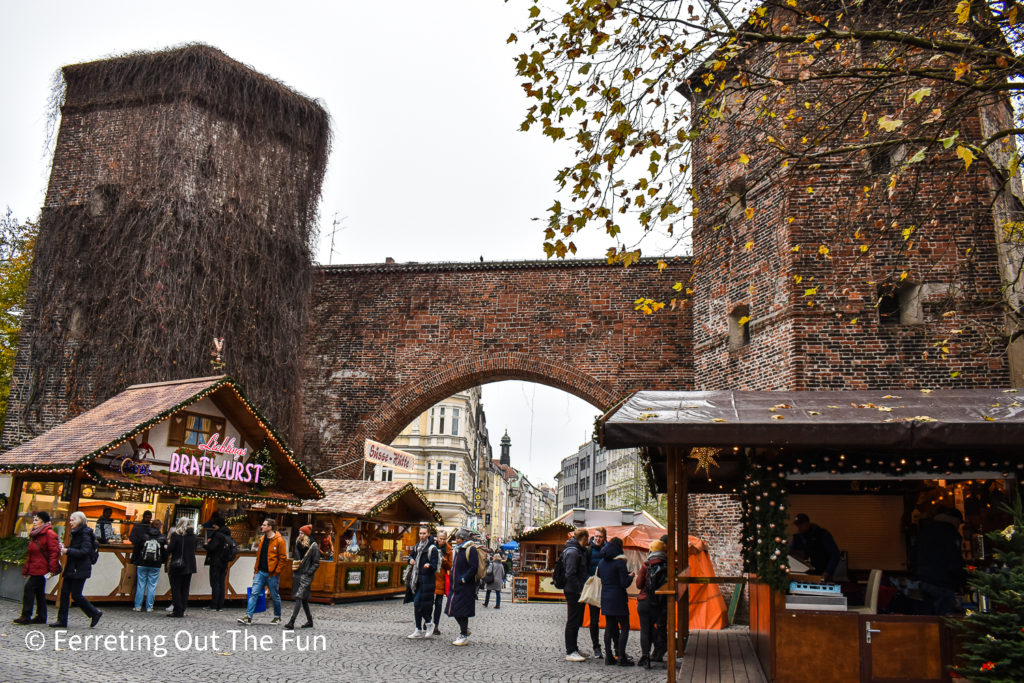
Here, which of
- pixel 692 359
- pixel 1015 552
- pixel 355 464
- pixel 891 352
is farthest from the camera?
pixel 355 464

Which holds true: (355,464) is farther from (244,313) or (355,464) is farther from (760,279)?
(760,279)

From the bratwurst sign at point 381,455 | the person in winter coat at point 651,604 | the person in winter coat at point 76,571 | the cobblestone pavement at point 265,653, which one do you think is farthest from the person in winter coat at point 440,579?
the bratwurst sign at point 381,455

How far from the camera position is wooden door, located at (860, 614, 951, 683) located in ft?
22.3

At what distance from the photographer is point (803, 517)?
903 cm

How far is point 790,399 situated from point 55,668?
7235 mm

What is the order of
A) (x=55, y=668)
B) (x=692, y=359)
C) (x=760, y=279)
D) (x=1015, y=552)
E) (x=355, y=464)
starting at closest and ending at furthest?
(x=1015, y=552)
(x=55, y=668)
(x=760, y=279)
(x=692, y=359)
(x=355, y=464)

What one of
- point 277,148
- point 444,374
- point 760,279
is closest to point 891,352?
point 760,279

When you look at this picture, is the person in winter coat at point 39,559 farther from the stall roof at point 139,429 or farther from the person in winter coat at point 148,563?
the person in winter coat at point 148,563

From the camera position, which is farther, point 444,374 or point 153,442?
point 444,374

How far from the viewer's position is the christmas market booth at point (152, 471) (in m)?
12.0

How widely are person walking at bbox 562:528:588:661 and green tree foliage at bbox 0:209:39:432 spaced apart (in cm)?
2158

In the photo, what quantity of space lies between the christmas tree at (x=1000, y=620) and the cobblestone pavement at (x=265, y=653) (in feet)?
10.0

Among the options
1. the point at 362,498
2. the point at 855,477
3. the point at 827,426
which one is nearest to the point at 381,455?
the point at 362,498

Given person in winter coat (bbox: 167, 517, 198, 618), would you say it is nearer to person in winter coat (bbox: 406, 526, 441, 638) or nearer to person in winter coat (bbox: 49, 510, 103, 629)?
person in winter coat (bbox: 49, 510, 103, 629)
